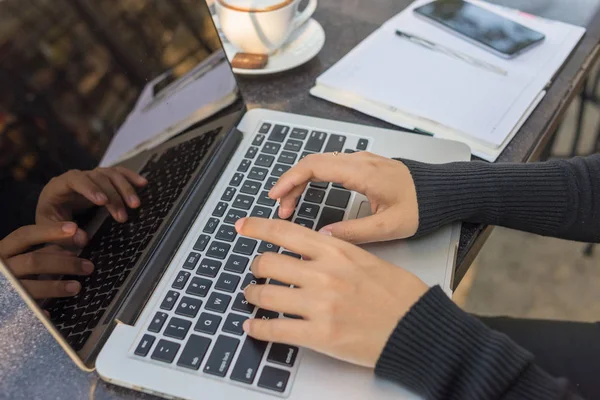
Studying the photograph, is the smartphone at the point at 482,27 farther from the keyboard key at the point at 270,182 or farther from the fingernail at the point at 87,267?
the fingernail at the point at 87,267

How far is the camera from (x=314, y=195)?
23.5 inches

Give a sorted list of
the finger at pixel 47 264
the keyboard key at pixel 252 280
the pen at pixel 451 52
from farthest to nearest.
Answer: the pen at pixel 451 52, the keyboard key at pixel 252 280, the finger at pixel 47 264

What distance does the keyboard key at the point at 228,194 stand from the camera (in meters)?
0.60

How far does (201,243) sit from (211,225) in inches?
1.0

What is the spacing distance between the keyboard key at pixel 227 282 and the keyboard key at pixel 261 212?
0.28 feet

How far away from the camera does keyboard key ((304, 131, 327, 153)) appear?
0.64 metres

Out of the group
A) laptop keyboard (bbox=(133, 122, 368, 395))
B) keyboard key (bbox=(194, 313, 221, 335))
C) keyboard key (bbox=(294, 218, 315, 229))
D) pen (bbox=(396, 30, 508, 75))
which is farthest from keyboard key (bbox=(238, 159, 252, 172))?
pen (bbox=(396, 30, 508, 75))

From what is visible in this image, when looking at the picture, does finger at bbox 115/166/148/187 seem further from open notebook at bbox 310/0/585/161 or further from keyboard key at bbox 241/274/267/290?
open notebook at bbox 310/0/585/161

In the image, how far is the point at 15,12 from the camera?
43cm

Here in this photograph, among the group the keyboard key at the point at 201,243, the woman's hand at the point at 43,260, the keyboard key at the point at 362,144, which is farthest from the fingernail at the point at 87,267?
the keyboard key at the point at 362,144

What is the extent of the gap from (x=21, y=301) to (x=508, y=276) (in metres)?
1.07

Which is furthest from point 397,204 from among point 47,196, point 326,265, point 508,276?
point 508,276

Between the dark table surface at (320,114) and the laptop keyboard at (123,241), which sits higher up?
the laptop keyboard at (123,241)

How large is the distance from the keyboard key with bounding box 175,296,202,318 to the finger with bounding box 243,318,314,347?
7 centimetres
